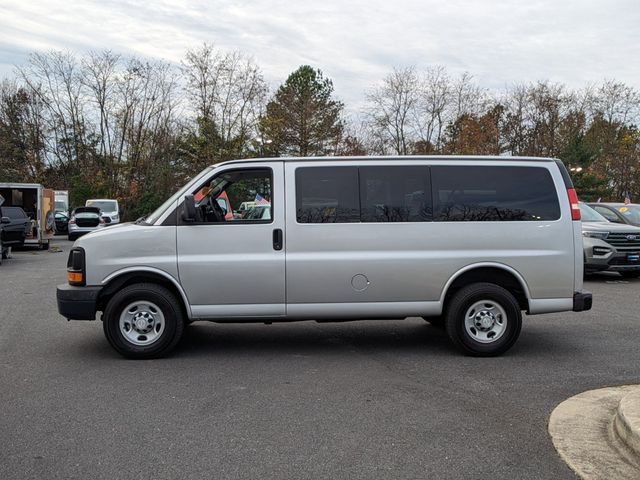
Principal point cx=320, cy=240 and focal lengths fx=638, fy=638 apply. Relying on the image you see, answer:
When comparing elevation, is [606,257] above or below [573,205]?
below

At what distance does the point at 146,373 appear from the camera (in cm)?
647

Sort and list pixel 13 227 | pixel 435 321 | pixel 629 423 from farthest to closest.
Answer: pixel 13 227 < pixel 435 321 < pixel 629 423

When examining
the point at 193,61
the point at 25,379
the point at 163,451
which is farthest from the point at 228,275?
the point at 193,61

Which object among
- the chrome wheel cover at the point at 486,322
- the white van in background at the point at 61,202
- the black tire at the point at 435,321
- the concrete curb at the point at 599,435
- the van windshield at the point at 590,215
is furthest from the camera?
the white van in background at the point at 61,202

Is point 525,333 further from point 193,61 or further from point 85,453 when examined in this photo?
point 193,61

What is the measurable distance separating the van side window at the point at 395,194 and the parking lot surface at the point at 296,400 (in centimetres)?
160

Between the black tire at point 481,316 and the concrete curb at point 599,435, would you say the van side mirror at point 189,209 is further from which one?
the concrete curb at point 599,435

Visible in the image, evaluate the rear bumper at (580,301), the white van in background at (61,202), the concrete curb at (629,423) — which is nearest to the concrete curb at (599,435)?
the concrete curb at (629,423)

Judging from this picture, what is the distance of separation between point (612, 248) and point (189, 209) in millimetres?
10765

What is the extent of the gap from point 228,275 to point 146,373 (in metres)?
1.31

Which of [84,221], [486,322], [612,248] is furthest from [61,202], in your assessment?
[486,322]

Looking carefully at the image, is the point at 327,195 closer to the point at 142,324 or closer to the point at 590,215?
the point at 142,324

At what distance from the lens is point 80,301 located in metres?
6.89

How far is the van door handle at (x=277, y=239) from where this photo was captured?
6938mm
